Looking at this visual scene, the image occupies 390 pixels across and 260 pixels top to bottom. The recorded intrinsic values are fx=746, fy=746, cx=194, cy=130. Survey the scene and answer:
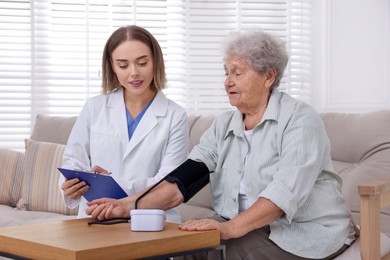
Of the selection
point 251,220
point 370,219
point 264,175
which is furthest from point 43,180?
point 370,219

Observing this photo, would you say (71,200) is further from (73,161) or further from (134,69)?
(134,69)

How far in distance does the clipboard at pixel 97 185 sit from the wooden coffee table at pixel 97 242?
0.52 ft

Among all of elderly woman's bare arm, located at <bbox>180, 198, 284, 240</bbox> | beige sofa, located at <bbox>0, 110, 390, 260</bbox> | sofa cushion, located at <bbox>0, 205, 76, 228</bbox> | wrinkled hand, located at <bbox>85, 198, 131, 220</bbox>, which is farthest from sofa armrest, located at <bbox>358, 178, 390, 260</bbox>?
sofa cushion, located at <bbox>0, 205, 76, 228</bbox>

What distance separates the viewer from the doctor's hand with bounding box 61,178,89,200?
235cm

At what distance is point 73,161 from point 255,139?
66cm

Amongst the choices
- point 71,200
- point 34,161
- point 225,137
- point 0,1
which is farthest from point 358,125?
point 0,1

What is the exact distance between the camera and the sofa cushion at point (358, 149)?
3.08 meters

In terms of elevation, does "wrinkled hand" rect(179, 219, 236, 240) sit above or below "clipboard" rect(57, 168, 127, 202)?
below

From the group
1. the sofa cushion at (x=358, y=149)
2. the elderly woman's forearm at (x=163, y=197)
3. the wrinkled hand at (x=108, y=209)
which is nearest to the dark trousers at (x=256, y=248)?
the elderly woman's forearm at (x=163, y=197)

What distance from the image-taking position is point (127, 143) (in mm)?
2578

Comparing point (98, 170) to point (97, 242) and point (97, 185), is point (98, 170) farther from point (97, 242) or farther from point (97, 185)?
point (97, 242)

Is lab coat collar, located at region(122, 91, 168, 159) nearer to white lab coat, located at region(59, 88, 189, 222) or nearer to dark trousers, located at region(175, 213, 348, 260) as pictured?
white lab coat, located at region(59, 88, 189, 222)

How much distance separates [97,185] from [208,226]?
44cm

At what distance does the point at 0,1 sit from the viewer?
4.34 m
